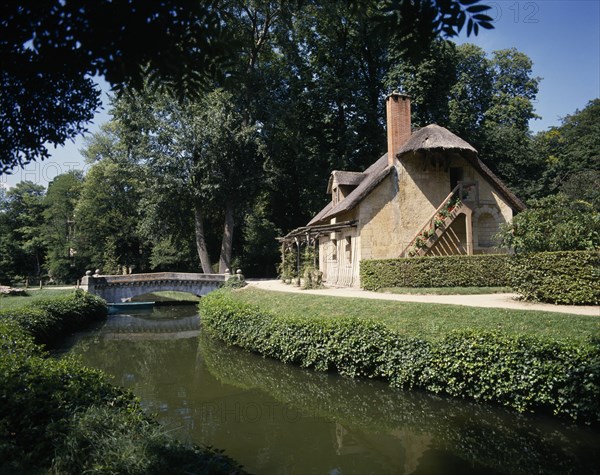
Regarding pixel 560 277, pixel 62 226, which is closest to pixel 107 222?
pixel 62 226

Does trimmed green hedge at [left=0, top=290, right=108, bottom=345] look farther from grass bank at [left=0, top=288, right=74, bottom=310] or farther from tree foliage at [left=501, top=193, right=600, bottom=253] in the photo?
tree foliage at [left=501, top=193, right=600, bottom=253]

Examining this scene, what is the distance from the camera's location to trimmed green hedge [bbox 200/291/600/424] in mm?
7027

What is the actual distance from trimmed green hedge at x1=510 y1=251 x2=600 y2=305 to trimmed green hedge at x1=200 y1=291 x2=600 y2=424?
5.01 m

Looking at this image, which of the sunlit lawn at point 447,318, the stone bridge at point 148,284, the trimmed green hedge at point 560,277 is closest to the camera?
the sunlit lawn at point 447,318

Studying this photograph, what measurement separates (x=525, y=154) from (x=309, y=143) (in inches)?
676

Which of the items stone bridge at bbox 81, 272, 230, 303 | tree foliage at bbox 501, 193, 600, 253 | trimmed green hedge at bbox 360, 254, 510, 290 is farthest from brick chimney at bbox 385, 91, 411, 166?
stone bridge at bbox 81, 272, 230, 303

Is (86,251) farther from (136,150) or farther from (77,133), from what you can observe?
(77,133)

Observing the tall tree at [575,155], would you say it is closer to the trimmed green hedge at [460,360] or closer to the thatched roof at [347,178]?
the thatched roof at [347,178]

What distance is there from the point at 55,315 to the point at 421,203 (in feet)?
56.0

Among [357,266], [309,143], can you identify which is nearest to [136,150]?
[309,143]

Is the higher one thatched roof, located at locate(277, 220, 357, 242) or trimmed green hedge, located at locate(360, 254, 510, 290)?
thatched roof, located at locate(277, 220, 357, 242)

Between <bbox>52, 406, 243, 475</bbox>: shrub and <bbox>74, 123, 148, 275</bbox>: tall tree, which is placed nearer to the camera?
<bbox>52, 406, 243, 475</bbox>: shrub

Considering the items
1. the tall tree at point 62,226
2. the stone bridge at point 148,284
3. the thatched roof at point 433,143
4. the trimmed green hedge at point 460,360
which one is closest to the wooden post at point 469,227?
the thatched roof at point 433,143

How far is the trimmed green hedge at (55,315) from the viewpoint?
1380 centimetres
